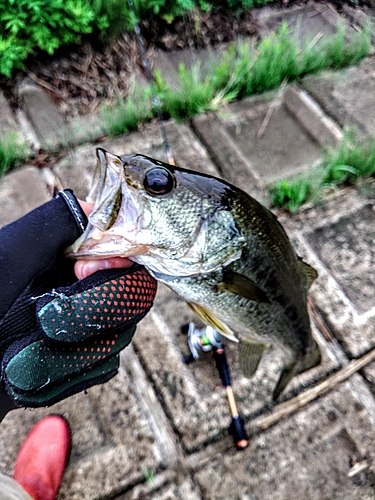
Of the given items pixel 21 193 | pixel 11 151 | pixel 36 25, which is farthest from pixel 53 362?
pixel 36 25

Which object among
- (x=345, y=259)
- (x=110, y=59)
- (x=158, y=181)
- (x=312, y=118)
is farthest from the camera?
(x=110, y=59)

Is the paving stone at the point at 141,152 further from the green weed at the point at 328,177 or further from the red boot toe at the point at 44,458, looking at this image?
the red boot toe at the point at 44,458

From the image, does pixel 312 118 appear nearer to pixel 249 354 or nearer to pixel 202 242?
pixel 249 354

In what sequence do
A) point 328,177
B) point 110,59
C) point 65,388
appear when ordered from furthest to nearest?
point 110,59, point 328,177, point 65,388

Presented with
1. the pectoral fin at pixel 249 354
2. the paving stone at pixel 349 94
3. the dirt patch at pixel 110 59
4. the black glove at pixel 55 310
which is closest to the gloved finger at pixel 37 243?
the black glove at pixel 55 310

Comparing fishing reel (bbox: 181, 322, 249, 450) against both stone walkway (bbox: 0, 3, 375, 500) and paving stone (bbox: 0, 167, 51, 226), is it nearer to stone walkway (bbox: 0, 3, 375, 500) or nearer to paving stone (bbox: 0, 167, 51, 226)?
stone walkway (bbox: 0, 3, 375, 500)
